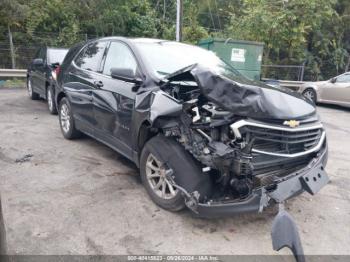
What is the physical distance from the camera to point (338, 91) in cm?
1159

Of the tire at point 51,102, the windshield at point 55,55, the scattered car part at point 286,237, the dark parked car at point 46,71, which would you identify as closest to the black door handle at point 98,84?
the scattered car part at point 286,237

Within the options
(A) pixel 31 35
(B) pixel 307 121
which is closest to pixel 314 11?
(A) pixel 31 35

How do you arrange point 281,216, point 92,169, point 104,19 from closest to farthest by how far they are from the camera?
point 281,216 → point 92,169 → point 104,19

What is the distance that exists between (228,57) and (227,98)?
28.1 ft

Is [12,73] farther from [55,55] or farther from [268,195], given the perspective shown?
[268,195]

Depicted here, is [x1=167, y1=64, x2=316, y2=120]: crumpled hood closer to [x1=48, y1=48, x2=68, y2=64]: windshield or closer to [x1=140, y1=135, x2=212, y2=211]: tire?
[x1=140, y1=135, x2=212, y2=211]: tire

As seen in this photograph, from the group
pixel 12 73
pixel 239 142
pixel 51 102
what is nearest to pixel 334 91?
pixel 51 102

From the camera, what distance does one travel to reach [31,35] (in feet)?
49.5

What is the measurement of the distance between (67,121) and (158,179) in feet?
9.30

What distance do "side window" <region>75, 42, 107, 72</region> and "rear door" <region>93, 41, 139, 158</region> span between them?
221mm

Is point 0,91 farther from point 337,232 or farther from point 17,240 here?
point 337,232

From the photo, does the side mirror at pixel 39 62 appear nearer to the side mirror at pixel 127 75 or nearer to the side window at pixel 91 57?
the side window at pixel 91 57

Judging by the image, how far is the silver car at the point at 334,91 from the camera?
11.4 metres

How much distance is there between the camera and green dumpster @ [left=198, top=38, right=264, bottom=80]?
1120cm
